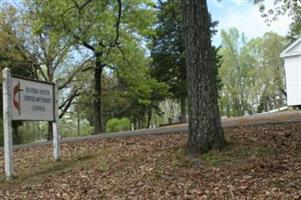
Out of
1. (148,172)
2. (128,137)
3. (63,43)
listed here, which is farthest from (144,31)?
(148,172)

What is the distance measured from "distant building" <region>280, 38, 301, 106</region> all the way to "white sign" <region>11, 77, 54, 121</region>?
21398 mm

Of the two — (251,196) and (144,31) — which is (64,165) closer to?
(251,196)

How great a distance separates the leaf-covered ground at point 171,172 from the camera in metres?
7.62

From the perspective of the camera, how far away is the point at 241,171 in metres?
8.37

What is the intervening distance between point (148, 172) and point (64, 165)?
2.86 m

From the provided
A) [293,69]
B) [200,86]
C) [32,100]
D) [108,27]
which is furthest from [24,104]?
[293,69]

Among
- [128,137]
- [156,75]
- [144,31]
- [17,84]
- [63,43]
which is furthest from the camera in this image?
[156,75]

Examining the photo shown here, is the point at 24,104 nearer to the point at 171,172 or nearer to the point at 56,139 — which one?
the point at 56,139

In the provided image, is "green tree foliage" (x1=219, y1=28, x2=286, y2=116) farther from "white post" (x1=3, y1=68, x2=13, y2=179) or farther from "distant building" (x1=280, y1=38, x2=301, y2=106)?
"white post" (x1=3, y1=68, x2=13, y2=179)

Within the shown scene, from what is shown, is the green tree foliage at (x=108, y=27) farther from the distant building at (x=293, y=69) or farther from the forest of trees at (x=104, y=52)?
the distant building at (x=293, y=69)

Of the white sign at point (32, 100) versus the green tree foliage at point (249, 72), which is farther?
the green tree foliage at point (249, 72)

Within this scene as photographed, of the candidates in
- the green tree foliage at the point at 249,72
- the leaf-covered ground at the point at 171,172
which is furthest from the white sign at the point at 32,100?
the green tree foliage at the point at 249,72

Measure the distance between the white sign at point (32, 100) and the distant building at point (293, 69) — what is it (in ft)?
70.2

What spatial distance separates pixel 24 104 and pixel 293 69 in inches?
900
